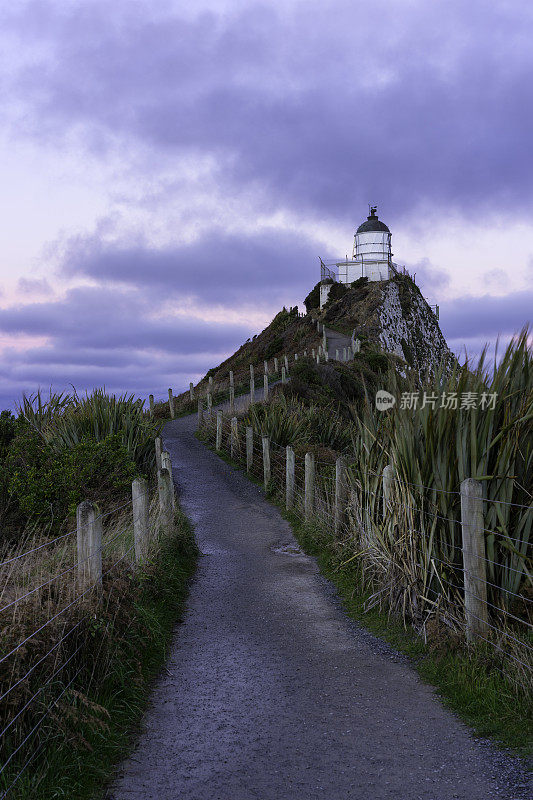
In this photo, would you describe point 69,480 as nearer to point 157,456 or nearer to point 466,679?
point 157,456

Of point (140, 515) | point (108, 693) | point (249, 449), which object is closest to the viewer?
point (108, 693)

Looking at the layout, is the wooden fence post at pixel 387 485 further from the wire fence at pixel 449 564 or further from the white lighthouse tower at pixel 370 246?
the white lighthouse tower at pixel 370 246

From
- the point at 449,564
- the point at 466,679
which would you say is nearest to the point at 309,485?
the point at 449,564

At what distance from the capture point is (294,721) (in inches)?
185

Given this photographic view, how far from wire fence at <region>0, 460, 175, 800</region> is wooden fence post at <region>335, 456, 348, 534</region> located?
3805 mm

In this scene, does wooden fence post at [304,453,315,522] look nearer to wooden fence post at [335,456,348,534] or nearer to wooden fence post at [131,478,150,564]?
wooden fence post at [335,456,348,534]

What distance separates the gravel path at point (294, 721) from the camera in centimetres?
388

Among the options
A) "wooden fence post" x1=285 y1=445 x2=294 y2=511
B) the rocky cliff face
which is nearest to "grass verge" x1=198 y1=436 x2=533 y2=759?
"wooden fence post" x1=285 y1=445 x2=294 y2=511

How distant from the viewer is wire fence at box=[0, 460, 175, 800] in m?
3.99

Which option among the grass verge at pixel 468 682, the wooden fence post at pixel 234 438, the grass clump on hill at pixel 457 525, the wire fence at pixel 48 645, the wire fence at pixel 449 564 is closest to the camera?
the wire fence at pixel 48 645

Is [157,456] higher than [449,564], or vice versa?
[157,456]

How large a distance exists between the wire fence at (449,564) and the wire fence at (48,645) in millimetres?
2720

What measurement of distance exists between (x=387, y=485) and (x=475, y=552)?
1.64 metres

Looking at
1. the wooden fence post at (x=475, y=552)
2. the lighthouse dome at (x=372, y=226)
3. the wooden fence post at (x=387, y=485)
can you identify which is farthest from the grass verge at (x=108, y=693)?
the lighthouse dome at (x=372, y=226)
